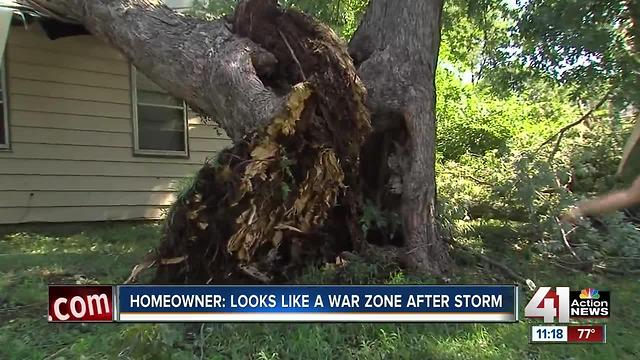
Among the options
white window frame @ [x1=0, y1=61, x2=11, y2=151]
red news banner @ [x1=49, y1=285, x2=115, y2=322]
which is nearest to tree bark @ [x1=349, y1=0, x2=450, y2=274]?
red news banner @ [x1=49, y1=285, x2=115, y2=322]

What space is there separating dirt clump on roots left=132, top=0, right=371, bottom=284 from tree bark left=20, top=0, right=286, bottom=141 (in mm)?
264

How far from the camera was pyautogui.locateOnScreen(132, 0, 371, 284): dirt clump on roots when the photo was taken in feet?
14.8

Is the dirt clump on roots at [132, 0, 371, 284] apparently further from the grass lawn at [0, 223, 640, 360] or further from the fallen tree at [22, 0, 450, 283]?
the grass lawn at [0, 223, 640, 360]

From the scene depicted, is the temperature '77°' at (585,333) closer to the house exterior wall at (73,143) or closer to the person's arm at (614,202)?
the person's arm at (614,202)

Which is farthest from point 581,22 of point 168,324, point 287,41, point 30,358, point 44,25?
point 44,25

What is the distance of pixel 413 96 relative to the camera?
17.8 feet

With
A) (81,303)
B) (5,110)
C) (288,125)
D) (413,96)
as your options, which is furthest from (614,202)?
(5,110)

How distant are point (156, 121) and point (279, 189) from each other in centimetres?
600

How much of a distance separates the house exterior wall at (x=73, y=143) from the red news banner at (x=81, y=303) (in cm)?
489

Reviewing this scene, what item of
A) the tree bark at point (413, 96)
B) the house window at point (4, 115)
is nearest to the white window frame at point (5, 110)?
the house window at point (4, 115)

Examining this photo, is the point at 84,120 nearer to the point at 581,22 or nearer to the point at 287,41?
the point at 287,41

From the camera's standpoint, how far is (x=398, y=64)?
5.58 metres

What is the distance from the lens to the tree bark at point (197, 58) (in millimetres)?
4852

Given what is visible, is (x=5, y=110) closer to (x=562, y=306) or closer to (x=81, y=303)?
(x=81, y=303)
